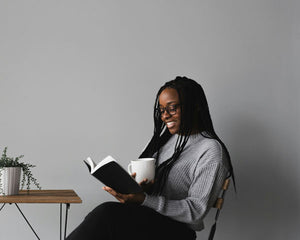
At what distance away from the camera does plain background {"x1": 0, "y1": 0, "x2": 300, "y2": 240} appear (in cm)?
173

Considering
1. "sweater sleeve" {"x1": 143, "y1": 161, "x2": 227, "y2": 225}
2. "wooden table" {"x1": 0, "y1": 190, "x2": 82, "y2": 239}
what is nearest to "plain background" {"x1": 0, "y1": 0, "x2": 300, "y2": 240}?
"wooden table" {"x1": 0, "y1": 190, "x2": 82, "y2": 239}

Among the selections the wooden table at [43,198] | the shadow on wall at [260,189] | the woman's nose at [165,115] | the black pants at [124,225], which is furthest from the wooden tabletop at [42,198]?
the shadow on wall at [260,189]

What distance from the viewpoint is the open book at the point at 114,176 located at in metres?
1.07

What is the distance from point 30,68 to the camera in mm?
1745

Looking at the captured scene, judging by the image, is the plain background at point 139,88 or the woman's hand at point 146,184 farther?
the plain background at point 139,88

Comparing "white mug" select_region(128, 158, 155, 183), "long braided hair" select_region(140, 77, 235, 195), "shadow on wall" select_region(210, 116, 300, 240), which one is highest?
"long braided hair" select_region(140, 77, 235, 195)

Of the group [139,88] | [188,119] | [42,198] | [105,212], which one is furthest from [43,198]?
[139,88]

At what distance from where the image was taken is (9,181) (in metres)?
1.44

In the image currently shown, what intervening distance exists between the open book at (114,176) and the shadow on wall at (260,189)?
2.70 ft

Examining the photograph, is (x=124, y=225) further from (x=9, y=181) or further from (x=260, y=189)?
(x=260, y=189)

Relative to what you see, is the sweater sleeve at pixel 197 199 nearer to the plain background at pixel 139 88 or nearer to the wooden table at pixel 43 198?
the wooden table at pixel 43 198

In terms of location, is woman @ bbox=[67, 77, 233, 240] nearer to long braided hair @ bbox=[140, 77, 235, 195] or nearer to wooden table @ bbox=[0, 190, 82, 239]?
long braided hair @ bbox=[140, 77, 235, 195]

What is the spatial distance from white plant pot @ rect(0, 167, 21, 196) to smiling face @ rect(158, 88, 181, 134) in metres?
0.62

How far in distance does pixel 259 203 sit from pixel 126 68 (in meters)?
0.91
